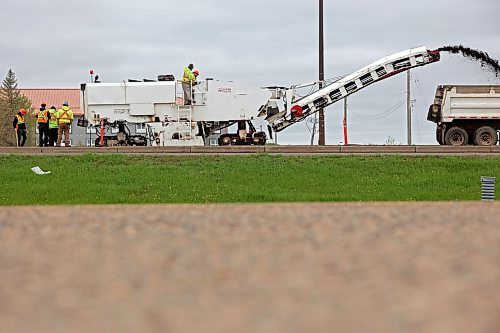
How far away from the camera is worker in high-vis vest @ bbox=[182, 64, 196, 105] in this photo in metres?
30.8

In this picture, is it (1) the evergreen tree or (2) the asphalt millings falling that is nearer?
(2) the asphalt millings falling

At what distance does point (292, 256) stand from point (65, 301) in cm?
23

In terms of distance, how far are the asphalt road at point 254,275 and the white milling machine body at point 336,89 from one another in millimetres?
31615

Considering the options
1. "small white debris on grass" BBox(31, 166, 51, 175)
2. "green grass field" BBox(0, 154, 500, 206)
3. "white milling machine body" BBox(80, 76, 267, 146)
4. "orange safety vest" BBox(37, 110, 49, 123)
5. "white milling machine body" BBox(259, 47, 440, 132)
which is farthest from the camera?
"white milling machine body" BBox(259, 47, 440, 132)

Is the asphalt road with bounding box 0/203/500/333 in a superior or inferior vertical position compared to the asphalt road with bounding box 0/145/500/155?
superior

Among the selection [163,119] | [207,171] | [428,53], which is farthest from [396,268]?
[428,53]

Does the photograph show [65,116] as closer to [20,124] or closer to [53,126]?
[53,126]

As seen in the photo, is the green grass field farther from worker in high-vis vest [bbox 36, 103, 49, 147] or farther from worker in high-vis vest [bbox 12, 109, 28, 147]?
worker in high-vis vest [bbox 12, 109, 28, 147]

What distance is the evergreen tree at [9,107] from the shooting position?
82375mm

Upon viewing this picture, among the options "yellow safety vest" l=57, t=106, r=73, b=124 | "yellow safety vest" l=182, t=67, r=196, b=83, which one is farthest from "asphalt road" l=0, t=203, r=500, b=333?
"yellow safety vest" l=182, t=67, r=196, b=83

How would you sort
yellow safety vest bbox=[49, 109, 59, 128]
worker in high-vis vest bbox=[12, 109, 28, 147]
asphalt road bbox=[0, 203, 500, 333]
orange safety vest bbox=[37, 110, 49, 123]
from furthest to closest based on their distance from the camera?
worker in high-vis vest bbox=[12, 109, 28, 147]
yellow safety vest bbox=[49, 109, 59, 128]
orange safety vest bbox=[37, 110, 49, 123]
asphalt road bbox=[0, 203, 500, 333]

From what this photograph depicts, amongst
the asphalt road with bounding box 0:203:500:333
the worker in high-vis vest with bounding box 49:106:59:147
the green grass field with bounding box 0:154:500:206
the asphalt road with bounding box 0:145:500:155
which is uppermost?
the worker in high-vis vest with bounding box 49:106:59:147

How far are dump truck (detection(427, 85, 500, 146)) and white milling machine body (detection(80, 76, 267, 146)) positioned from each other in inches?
287

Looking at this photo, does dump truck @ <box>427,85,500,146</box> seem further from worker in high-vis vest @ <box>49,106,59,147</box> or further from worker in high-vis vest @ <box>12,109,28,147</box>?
worker in high-vis vest @ <box>12,109,28,147</box>
